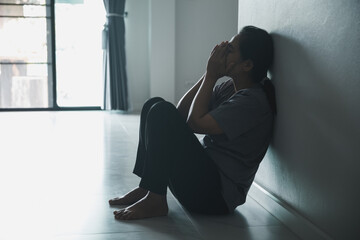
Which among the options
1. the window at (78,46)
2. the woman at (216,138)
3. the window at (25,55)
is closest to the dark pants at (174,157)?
the woman at (216,138)

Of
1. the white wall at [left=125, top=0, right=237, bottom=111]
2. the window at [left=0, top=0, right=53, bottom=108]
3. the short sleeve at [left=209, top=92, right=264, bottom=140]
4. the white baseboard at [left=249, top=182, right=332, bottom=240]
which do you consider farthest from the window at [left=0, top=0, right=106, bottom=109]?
the short sleeve at [left=209, top=92, right=264, bottom=140]

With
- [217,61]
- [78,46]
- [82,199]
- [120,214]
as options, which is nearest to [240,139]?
[217,61]

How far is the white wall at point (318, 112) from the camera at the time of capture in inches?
51.0

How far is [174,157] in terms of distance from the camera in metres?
1.77

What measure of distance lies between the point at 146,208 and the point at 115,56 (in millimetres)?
4446

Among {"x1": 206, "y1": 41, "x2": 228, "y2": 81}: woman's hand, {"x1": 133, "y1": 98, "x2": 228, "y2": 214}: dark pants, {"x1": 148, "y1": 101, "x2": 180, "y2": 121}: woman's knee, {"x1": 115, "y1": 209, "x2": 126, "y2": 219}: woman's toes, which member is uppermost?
{"x1": 206, "y1": 41, "x2": 228, "y2": 81}: woman's hand

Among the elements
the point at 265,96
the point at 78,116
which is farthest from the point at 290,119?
the point at 78,116

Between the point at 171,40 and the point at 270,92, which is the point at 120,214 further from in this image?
the point at 171,40

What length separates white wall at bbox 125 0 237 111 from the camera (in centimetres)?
620

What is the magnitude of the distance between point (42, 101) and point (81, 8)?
1.42 metres

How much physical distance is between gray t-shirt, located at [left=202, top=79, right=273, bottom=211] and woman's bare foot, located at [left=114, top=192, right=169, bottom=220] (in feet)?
0.87

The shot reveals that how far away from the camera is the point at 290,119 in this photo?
5.69ft

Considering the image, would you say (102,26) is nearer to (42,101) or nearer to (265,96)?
(42,101)

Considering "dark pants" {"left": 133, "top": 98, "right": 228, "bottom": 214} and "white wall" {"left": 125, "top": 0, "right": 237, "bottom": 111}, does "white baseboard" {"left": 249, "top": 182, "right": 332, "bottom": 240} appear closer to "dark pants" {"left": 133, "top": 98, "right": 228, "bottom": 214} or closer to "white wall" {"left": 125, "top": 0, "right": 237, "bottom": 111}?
"dark pants" {"left": 133, "top": 98, "right": 228, "bottom": 214}
